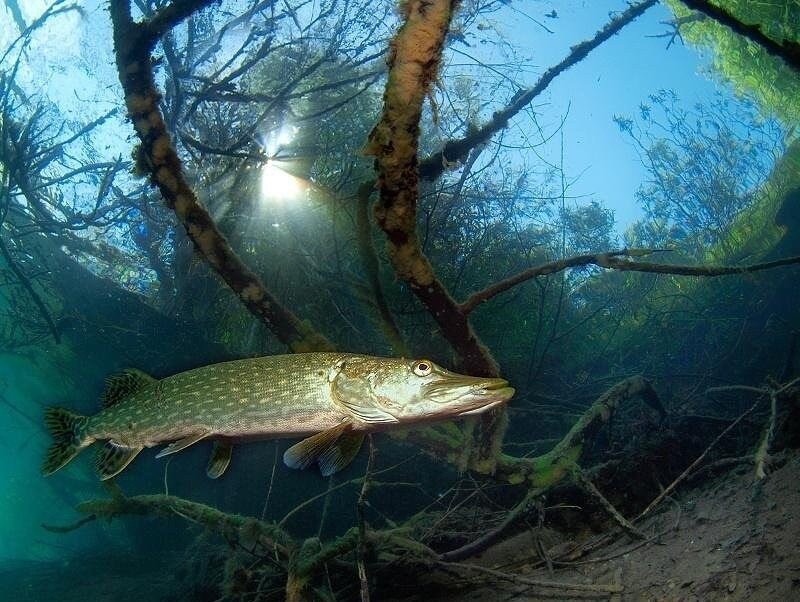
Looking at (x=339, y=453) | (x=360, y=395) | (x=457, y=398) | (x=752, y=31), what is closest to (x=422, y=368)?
(x=457, y=398)

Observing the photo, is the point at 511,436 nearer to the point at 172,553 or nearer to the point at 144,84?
the point at 144,84

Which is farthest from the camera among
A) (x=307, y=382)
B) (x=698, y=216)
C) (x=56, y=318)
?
(x=698, y=216)

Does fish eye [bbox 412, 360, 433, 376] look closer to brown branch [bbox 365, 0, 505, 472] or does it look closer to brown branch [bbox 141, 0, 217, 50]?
brown branch [bbox 365, 0, 505, 472]

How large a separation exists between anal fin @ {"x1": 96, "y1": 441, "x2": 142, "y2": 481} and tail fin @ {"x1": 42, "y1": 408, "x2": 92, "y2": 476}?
17 centimetres

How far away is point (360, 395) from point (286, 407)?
53cm

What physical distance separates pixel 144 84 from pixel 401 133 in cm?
228

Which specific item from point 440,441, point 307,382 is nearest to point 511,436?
point 440,441

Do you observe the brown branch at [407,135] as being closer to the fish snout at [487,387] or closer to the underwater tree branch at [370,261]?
the underwater tree branch at [370,261]

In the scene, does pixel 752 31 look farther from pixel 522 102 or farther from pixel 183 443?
pixel 183 443

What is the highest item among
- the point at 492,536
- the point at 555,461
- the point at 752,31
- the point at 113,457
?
the point at 752,31

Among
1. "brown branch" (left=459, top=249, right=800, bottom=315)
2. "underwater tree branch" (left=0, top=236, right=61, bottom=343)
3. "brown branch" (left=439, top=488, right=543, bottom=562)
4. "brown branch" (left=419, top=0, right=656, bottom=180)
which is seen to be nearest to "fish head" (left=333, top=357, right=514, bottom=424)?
"brown branch" (left=459, top=249, right=800, bottom=315)

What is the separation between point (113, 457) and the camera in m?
3.26

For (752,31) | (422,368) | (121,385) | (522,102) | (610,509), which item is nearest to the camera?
(422,368)

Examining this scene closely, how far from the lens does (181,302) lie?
34.6 ft
